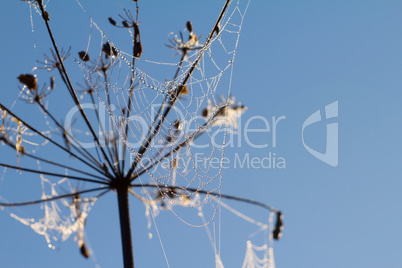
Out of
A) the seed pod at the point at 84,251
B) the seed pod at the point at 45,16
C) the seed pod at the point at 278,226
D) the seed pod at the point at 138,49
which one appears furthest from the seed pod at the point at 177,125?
the seed pod at the point at 45,16

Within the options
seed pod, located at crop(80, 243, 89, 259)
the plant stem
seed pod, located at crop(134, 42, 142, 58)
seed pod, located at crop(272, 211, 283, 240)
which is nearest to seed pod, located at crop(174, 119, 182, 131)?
seed pod, located at crop(134, 42, 142, 58)

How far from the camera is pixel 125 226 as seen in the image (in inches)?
186

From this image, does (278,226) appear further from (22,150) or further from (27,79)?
(27,79)

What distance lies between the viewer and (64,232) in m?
6.91

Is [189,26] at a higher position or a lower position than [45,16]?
higher

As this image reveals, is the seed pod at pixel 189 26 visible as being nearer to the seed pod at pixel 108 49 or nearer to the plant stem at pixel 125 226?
the seed pod at pixel 108 49

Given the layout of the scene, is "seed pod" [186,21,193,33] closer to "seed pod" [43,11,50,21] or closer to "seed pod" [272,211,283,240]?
"seed pod" [43,11,50,21]

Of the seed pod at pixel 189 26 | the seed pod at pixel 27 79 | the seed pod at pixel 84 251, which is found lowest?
the seed pod at pixel 84 251

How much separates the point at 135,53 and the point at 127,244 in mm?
2290

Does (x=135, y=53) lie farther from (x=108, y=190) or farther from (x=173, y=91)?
(x=108, y=190)

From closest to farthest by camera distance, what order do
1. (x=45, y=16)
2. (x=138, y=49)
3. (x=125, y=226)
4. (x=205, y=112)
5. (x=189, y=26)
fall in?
(x=45, y=16) < (x=125, y=226) < (x=138, y=49) < (x=189, y=26) < (x=205, y=112)

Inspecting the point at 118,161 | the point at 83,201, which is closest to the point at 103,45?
the point at 118,161

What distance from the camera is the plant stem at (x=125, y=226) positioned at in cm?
448

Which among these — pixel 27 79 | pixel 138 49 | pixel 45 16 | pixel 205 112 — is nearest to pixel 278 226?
pixel 205 112
